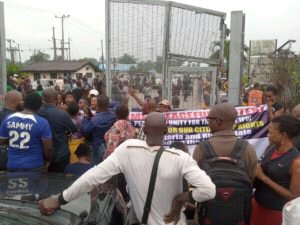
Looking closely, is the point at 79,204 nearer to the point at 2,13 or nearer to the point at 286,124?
A: the point at 286,124

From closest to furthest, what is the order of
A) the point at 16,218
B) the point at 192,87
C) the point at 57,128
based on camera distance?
the point at 16,218, the point at 57,128, the point at 192,87

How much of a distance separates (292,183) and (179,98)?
4.18m

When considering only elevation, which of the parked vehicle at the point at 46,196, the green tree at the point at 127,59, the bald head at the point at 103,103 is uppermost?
the green tree at the point at 127,59

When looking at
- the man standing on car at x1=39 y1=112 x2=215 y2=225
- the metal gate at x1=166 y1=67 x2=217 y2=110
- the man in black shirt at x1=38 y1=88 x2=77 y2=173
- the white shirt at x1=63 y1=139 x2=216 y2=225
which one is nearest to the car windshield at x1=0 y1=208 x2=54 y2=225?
the man standing on car at x1=39 y1=112 x2=215 y2=225

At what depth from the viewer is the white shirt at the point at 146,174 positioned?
2652 mm

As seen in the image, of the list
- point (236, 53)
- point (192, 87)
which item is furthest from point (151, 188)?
point (192, 87)

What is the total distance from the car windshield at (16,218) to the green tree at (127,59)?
13.6 feet

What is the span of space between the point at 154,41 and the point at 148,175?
13.9 feet

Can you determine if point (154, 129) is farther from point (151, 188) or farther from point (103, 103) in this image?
point (103, 103)

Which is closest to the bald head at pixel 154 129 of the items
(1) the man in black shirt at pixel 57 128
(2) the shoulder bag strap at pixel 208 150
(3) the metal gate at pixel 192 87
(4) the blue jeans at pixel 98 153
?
(2) the shoulder bag strap at pixel 208 150

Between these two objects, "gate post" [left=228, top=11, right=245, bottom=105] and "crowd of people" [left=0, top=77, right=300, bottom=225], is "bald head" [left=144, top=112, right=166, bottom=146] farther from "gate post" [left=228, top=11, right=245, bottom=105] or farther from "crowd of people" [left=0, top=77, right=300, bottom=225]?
"gate post" [left=228, top=11, right=245, bottom=105]

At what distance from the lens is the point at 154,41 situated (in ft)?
21.7

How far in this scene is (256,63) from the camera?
23438mm

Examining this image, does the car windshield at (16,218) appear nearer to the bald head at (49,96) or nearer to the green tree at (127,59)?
the bald head at (49,96)
